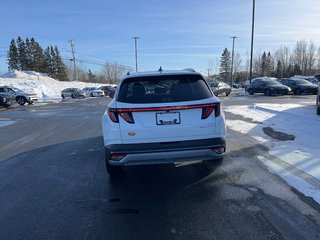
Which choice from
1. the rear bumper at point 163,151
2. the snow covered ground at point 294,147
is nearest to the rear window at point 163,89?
the rear bumper at point 163,151

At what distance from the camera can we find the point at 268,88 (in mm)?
30219

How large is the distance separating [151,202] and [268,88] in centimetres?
2842

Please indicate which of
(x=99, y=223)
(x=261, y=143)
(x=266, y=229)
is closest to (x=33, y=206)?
(x=99, y=223)

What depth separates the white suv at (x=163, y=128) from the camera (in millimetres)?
4457

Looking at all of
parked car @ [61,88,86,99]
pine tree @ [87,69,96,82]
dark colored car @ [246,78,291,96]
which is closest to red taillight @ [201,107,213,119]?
dark colored car @ [246,78,291,96]

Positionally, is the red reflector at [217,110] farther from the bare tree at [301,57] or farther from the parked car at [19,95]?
the bare tree at [301,57]

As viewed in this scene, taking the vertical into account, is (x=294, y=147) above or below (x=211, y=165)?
below

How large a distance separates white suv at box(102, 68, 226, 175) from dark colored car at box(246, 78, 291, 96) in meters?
26.9

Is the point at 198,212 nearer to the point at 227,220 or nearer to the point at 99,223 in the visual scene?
the point at 227,220

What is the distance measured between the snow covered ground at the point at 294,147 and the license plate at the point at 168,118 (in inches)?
Result: 82.8

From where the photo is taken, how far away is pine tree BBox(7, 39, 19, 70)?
91.6m


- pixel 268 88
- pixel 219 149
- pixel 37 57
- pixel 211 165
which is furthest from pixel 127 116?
pixel 37 57

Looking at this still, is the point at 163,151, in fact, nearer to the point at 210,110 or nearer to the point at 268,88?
the point at 210,110

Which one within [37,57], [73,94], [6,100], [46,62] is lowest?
[73,94]
